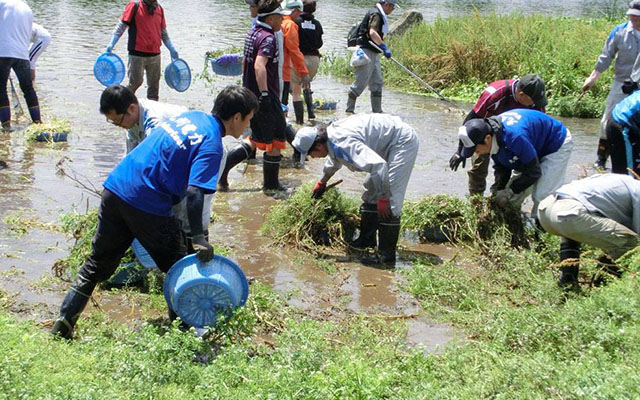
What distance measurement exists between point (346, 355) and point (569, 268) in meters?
2.14

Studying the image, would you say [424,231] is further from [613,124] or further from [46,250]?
[46,250]

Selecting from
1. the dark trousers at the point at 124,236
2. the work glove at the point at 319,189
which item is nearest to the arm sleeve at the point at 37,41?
the work glove at the point at 319,189

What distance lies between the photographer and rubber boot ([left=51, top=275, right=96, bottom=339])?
4.88m

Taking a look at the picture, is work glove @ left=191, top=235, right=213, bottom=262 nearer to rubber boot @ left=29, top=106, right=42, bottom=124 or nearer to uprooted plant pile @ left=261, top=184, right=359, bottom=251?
uprooted plant pile @ left=261, top=184, right=359, bottom=251

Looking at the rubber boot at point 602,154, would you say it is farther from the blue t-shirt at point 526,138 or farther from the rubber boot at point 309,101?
the rubber boot at point 309,101

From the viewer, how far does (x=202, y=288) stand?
4.81 metres

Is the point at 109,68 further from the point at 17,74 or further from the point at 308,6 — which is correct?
the point at 308,6

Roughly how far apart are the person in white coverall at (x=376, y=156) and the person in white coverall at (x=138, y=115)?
1.33 m

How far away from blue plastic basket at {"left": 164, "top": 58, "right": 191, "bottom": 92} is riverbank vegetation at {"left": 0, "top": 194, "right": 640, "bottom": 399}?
21.4 feet

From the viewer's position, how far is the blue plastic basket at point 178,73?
11.6 metres

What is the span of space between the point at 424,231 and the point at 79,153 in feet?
15.5

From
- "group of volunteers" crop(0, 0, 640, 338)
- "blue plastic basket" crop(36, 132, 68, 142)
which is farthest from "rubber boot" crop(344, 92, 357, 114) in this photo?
"blue plastic basket" crop(36, 132, 68, 142)

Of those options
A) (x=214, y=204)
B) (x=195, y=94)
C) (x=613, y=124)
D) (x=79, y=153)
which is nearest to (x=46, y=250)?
(x=214, y=204)

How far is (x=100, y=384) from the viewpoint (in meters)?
4.02
